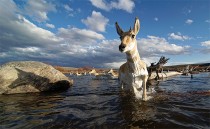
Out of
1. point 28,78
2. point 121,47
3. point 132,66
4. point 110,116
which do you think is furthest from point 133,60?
point 28,78

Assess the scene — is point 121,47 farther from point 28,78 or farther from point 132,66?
point 28,78

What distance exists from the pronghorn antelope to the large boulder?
6859 millimetres

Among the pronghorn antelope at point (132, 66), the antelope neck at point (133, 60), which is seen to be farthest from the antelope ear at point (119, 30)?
the antelope neck at point (133, 60)

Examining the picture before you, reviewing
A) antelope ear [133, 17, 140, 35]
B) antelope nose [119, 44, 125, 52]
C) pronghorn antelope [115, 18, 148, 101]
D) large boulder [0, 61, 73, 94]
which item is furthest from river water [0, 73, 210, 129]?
large boulder [0, 61, 73, 94]

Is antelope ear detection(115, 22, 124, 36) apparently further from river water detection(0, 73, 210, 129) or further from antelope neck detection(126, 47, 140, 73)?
river water detection(0, 73, 210, 129)

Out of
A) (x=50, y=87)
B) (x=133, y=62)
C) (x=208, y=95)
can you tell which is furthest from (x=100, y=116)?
(x=50, y=87)

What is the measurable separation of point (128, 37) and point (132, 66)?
1.93 metres

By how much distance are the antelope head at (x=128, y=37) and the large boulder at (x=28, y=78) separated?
8.60 m

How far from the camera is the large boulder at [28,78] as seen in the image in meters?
15.2

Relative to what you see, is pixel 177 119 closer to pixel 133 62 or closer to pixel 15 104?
pixel 133 62

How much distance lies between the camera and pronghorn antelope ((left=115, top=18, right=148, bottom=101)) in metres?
9.90

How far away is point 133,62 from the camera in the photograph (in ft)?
36.2

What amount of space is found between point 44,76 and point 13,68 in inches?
102

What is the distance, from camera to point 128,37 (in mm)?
10023
